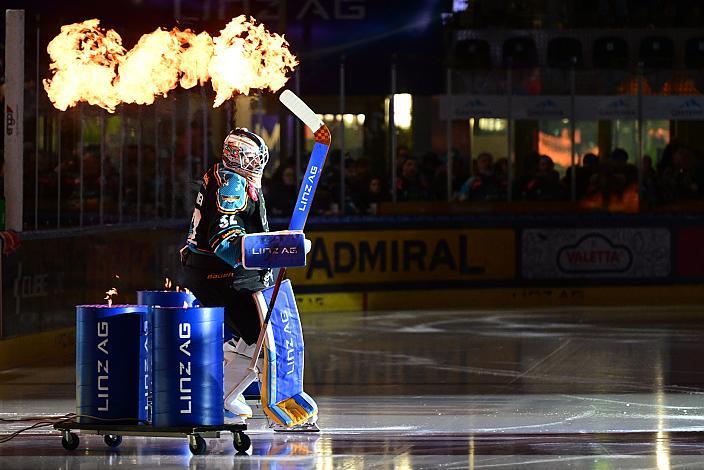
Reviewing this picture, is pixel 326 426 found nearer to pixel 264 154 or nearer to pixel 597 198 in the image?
pixel 264 154

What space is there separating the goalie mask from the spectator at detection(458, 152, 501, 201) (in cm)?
1261

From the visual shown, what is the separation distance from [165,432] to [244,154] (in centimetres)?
195

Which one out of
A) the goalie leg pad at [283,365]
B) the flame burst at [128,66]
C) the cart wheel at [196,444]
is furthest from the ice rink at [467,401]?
the flame burst at [128,66]

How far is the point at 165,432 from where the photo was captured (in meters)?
9.56

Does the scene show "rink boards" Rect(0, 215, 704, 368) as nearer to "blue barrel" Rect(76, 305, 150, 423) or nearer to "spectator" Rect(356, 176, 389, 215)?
"spectator" Rect(356, 176, 389, 215)

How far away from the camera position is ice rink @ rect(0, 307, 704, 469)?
9766 millimetres

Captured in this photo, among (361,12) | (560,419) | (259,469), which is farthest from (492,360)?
(361,12)

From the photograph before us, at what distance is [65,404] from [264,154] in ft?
10.1

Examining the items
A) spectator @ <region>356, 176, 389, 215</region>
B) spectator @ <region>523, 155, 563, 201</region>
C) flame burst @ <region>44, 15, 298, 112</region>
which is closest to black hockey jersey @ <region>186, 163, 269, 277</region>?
flame burst @ <region>44, 15, 298, 112</region>

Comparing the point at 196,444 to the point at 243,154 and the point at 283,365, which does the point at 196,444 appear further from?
the point at 243,154

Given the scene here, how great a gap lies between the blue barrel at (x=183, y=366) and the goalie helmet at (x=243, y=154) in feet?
3.90

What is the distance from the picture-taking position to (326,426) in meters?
11.1

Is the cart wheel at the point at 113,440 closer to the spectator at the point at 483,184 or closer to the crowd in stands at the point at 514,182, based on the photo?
the crowd in stands at the point at 514,182

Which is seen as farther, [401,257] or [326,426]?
[401,257]
